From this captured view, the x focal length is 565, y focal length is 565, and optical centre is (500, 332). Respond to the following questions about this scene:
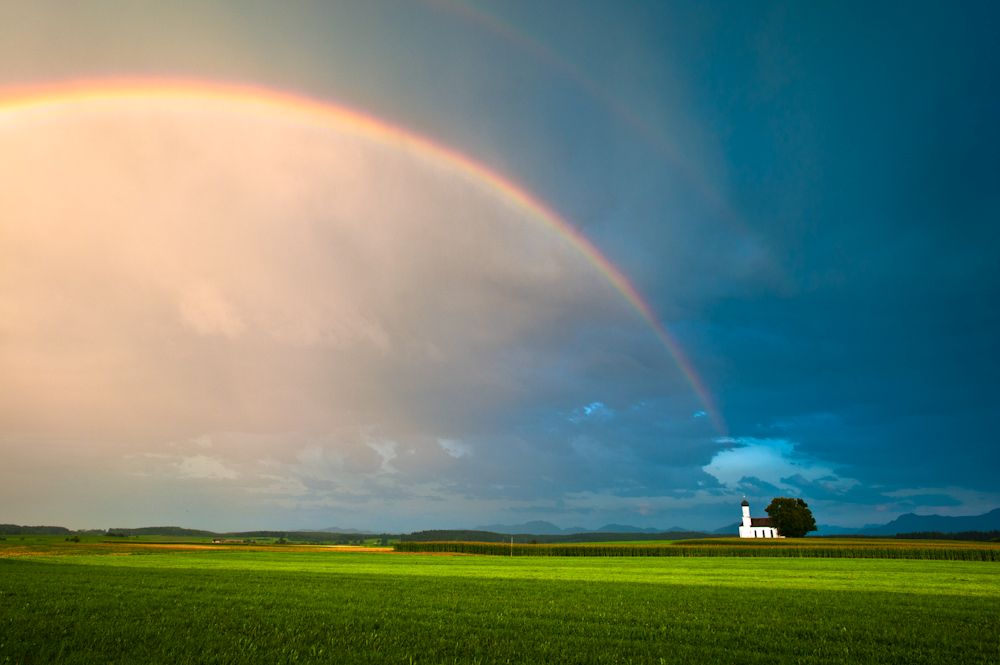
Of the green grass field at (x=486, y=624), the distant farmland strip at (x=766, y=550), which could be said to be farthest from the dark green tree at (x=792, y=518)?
the green grass field at (x=486, y=624)

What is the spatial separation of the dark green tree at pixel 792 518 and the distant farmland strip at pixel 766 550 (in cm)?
6658

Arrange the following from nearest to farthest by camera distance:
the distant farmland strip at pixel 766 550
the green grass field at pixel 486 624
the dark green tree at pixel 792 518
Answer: the green grass field at pixel 486 624 < the distant farmland strip at pixel 766 550 < the dark green tree at pixel 792 518

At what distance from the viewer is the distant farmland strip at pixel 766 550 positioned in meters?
89.1

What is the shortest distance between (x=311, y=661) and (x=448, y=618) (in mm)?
9384

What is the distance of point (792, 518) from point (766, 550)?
90.1 m

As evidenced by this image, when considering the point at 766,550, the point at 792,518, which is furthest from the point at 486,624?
the point at 792,518

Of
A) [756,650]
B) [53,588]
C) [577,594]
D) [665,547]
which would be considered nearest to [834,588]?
[577,594]

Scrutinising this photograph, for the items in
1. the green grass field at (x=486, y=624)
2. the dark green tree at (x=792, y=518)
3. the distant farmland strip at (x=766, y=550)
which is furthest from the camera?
the dark green tree at (x=792, y=518)

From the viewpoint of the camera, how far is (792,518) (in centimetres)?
18000

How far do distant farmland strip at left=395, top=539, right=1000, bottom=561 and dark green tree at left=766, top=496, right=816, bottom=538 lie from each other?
218ft

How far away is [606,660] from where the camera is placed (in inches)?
611

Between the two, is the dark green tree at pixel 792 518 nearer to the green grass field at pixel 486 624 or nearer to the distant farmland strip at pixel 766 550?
the distant farmland strip at pixel 766 550

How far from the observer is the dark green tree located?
17925cm

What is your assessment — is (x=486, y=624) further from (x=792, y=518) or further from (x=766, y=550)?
(x=792, y=518)
